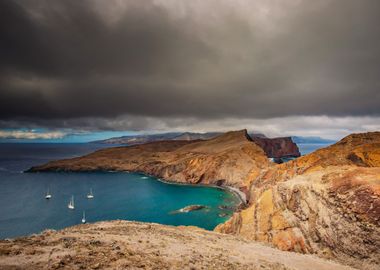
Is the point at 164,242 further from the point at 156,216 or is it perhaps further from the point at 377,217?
the point at 156,216

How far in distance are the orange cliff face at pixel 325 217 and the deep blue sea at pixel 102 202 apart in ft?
111

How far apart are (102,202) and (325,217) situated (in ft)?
330

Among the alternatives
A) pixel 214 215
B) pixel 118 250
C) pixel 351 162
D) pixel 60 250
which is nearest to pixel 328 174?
pixel 351 162

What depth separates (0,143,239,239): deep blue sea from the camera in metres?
81.4

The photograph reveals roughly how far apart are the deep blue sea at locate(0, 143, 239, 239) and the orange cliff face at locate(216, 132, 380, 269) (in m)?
33.9

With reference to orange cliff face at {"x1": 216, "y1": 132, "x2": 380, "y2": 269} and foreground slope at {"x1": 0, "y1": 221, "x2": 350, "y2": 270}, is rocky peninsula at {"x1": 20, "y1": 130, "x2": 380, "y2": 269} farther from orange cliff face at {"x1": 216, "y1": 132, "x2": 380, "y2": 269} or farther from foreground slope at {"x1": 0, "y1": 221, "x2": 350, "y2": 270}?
foreground slope at {"x1": 0, "y1": 221, "x2": 350, "y2": 270}

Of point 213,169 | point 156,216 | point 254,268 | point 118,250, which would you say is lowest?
point 156,216

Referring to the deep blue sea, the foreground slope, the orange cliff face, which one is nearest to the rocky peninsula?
the orange cliff face

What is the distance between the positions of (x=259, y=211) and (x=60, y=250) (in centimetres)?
3960

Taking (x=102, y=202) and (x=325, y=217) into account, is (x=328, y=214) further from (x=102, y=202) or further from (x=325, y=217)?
(x=102, y=202)

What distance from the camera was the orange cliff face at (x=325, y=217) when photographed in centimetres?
2947

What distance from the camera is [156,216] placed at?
8875 cm

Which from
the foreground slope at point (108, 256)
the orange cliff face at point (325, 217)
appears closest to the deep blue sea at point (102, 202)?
the orange cliff face at point (325, 217)

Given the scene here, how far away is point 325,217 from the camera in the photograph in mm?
35406
